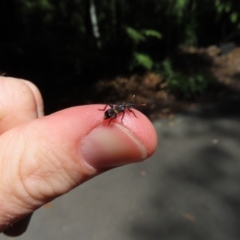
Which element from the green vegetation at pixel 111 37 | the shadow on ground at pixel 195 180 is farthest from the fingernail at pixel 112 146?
the green vegetation at pixel 111 37

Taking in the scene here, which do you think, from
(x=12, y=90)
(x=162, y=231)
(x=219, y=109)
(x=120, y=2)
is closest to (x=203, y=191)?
(x=162, y=231)

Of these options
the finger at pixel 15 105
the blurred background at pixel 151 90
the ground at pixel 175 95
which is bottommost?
the ground at pixel 175 95

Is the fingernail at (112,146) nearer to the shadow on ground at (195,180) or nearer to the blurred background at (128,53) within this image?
the shadow on ground at (195,180)

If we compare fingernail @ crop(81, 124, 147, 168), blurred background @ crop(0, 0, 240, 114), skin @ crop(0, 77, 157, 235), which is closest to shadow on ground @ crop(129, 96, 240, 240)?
blurred background @ crop(0, 0, 240, 114)

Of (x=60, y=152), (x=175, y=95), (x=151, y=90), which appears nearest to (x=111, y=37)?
(x=151, y=90)

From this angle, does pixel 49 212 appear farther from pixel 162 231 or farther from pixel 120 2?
pixel 120 2
